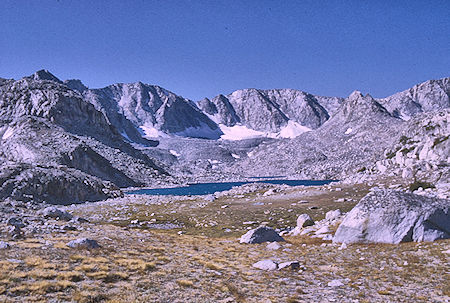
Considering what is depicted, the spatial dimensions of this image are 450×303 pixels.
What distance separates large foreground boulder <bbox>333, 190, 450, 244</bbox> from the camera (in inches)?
839

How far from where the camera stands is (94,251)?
1764 centimetres

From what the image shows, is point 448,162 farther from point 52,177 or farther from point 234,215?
point 52,177

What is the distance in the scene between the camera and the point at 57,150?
4911 inches

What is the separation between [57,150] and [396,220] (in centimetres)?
13399

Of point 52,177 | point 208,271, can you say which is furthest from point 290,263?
point 52,177

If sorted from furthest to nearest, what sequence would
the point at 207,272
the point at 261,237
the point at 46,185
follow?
the point at 46,185, the point at 261,237, the point at 207,272

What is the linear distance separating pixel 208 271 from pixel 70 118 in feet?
588

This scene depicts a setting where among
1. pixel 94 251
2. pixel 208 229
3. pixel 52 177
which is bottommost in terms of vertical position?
pixel 208 229

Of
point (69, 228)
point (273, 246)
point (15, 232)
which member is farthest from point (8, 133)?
point (273, 246)

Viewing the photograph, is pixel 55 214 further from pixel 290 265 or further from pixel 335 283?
pixel 335 283

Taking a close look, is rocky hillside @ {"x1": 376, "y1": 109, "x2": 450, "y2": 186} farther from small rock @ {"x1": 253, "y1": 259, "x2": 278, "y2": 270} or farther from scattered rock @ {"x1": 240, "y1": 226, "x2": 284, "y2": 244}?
small rock @ {"x1": 253, "y1": 259, "x2": 278, "y2": 270}

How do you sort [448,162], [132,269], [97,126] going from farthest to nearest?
1. [97,126]
2. [448,162]
3. [132,269]

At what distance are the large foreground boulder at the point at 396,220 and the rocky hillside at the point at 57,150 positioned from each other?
6175 cm

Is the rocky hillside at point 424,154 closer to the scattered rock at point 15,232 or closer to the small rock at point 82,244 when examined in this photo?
the small rock at point 82,244
